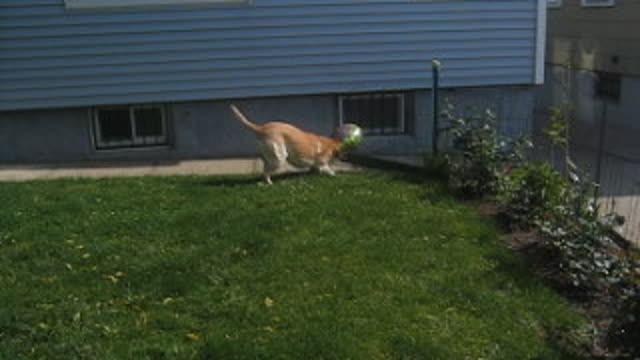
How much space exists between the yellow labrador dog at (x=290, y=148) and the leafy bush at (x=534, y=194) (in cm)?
232

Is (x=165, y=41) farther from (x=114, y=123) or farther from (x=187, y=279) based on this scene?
(x=187, y=279)

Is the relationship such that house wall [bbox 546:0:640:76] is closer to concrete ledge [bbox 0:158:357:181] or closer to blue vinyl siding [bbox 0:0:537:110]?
blue vinyl siding [bbox 0:0:537:110]

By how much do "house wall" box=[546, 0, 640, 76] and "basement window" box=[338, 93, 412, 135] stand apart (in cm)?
356

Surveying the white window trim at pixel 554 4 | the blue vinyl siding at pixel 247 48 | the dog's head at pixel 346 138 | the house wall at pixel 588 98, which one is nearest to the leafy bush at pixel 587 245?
the dog's head at pixel 346 138

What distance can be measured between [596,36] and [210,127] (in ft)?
20.8

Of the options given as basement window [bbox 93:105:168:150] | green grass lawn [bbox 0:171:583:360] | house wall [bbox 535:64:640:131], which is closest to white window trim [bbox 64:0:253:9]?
basement window [bbox 93:105:168:150]

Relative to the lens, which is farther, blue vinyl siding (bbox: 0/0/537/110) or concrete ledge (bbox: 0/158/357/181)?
blue vinyl siding (bbox: 0/0/537/110)

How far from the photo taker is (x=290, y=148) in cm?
834

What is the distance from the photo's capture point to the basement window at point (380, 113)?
34.4 ft

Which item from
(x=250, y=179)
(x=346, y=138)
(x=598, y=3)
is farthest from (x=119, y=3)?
(x=598, y=3)

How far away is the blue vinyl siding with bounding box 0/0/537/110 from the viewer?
944 centimetres

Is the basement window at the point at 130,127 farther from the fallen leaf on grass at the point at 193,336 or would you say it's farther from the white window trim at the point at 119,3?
the fallen leaf on grass at the point at 193,336

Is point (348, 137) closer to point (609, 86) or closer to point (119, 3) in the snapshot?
point (119, 3)

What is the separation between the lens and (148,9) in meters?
9.45
